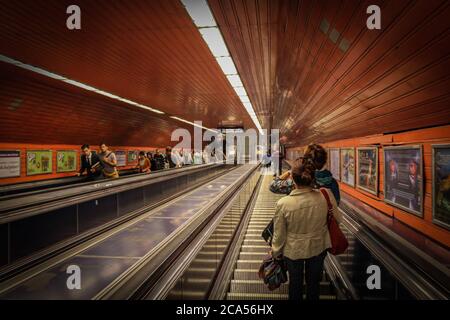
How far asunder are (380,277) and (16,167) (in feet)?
29.7

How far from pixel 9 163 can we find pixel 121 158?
6312 millimetres

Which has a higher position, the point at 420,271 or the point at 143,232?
the point at 420,271

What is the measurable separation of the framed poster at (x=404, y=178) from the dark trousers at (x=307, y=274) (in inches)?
85.0

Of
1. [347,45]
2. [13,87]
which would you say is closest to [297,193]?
[347,45]

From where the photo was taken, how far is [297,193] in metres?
2.47

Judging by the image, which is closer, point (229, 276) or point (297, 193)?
point (297, 193)

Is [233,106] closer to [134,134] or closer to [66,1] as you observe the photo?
[134,134]

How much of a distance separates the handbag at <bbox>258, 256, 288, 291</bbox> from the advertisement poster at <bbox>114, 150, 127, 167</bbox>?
12.3 metres

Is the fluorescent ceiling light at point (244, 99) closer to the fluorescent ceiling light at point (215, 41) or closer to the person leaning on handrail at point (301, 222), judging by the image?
the fluorescent ceiling light at point (215, 41)

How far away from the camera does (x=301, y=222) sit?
245cm

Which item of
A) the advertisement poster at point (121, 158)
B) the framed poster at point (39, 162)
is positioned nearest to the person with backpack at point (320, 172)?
the framed poster at point (39, 162)
